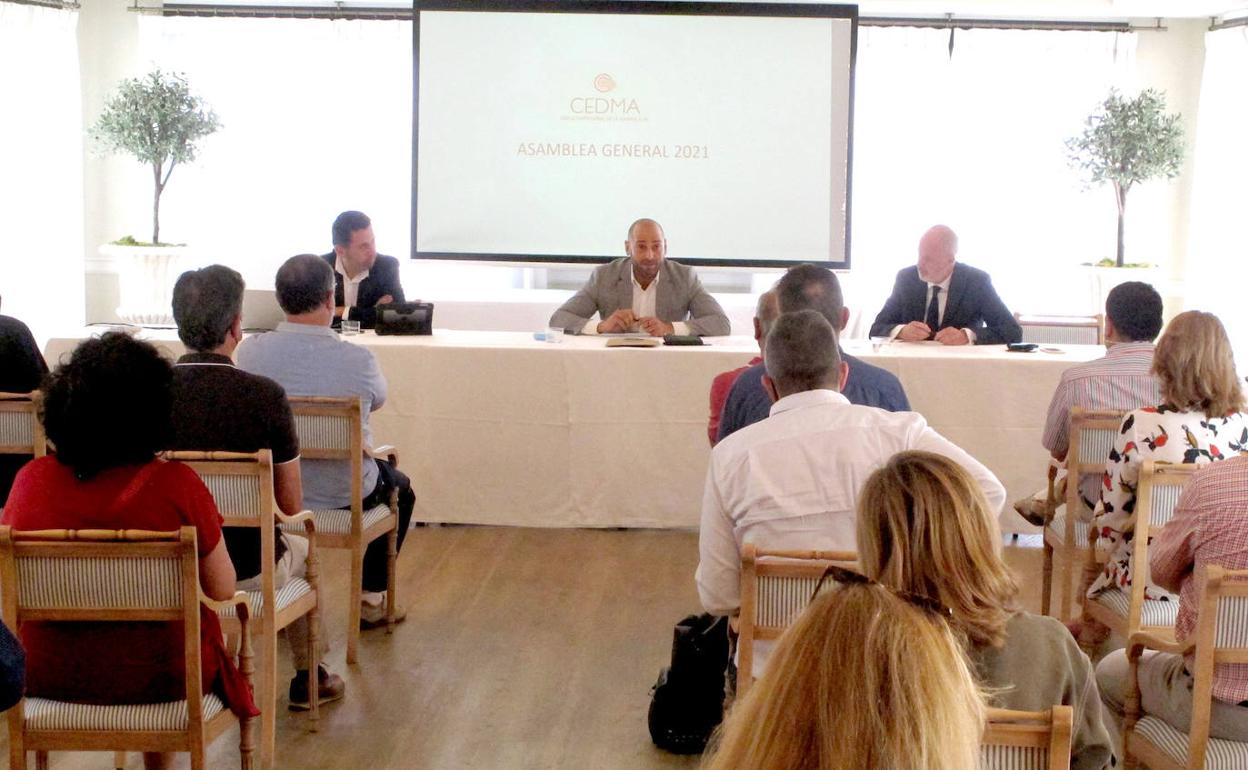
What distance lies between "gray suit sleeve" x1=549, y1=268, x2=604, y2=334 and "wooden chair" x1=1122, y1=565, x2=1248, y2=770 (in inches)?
144

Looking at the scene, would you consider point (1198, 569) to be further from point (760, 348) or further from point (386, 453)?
point (386, 453)

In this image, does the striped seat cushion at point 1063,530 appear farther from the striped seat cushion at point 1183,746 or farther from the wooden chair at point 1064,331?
the wooden chair at point 1064,331

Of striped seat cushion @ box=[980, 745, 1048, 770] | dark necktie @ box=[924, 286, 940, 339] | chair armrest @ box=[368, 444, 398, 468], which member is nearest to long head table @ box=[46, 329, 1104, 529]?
dark necktie @ box=[924, 286, 940, 339]

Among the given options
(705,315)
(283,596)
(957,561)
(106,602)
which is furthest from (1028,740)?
(705,315)

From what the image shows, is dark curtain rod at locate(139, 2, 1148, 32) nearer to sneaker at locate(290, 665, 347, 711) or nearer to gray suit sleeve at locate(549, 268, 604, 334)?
gray suit sleeve at locate(549, 268, 604, 334)

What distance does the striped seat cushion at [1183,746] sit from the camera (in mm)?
2363

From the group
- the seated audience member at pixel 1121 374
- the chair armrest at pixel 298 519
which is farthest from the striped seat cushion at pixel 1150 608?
the chair armrest at pixel 298 519

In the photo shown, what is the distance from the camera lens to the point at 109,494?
7.89 feet

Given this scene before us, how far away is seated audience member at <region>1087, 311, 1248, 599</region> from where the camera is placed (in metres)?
3.21

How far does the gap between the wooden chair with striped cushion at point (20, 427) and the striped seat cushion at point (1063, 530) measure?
9.93ft

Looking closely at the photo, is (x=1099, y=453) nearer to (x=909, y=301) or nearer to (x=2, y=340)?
(x=909, y=301)

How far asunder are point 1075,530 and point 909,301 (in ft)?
7.38

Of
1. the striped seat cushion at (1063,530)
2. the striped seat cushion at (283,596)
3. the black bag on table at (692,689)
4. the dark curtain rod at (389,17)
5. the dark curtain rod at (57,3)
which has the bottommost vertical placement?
the black bag on table at (692,689)

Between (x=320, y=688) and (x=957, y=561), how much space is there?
2.34 m
